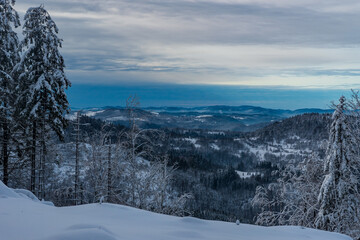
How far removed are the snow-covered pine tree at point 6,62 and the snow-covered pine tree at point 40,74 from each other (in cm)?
91

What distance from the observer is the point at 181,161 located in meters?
147

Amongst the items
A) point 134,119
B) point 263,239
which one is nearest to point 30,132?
point 134,119

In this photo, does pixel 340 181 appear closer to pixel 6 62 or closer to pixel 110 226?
pixel 110 226

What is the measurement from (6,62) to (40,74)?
2556mm

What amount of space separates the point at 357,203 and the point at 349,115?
5.33m

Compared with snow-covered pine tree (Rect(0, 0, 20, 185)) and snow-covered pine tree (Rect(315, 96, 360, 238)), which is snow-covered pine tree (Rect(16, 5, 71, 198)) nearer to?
snow-covered pine tree (Rect(0, 0, 20, 185))

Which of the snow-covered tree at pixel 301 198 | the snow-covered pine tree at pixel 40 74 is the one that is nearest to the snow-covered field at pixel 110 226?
the snow-covered pine tree at pixel 40 74

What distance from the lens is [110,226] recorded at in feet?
20.7

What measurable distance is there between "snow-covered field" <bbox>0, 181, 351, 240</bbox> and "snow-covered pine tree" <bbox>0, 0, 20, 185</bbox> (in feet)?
31.6

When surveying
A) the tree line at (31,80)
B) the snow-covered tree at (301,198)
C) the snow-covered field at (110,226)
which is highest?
the tree line at (31,80)

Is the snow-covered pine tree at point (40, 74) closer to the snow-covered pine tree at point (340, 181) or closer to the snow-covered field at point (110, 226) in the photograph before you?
the snow-covered field at point (110, 226)

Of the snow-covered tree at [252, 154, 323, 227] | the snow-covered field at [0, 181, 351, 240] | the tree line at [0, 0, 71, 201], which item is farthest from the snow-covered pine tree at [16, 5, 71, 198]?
the snow-covered tree at [252, 154, 323, 227]

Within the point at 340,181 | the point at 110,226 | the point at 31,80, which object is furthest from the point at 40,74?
the point at 340,181

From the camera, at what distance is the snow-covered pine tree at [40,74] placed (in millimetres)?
16094
